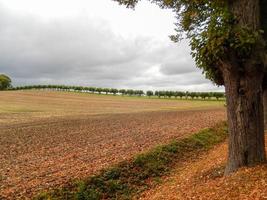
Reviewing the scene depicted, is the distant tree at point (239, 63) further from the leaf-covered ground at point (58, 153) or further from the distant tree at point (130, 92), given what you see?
the distant tree at point (130, 92)

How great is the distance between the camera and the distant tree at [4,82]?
161875 millimetres

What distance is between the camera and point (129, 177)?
13.2m

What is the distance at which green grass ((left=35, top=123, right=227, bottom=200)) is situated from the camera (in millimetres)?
11445

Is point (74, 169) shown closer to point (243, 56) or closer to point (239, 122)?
point (239, 122)

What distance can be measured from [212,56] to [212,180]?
11.4ft

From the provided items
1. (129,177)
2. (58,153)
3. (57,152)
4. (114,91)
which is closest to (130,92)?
(114,91)

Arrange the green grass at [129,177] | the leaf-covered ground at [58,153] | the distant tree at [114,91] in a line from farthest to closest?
the distant tree at [114,91]
the leaf-covered ground at [58,153]
the green grass at [129,177]

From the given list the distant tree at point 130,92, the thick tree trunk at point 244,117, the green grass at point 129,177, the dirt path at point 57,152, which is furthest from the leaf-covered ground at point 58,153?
the distant tree at point 130,92

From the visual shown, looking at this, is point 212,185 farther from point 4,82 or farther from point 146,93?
point 4,82

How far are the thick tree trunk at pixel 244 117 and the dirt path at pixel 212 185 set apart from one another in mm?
447

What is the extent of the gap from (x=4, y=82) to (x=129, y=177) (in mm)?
159138

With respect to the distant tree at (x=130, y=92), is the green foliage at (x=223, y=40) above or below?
above

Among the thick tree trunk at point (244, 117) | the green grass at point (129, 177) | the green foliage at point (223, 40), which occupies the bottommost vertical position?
the green grass at point (129, 177)

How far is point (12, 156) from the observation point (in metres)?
17.0
